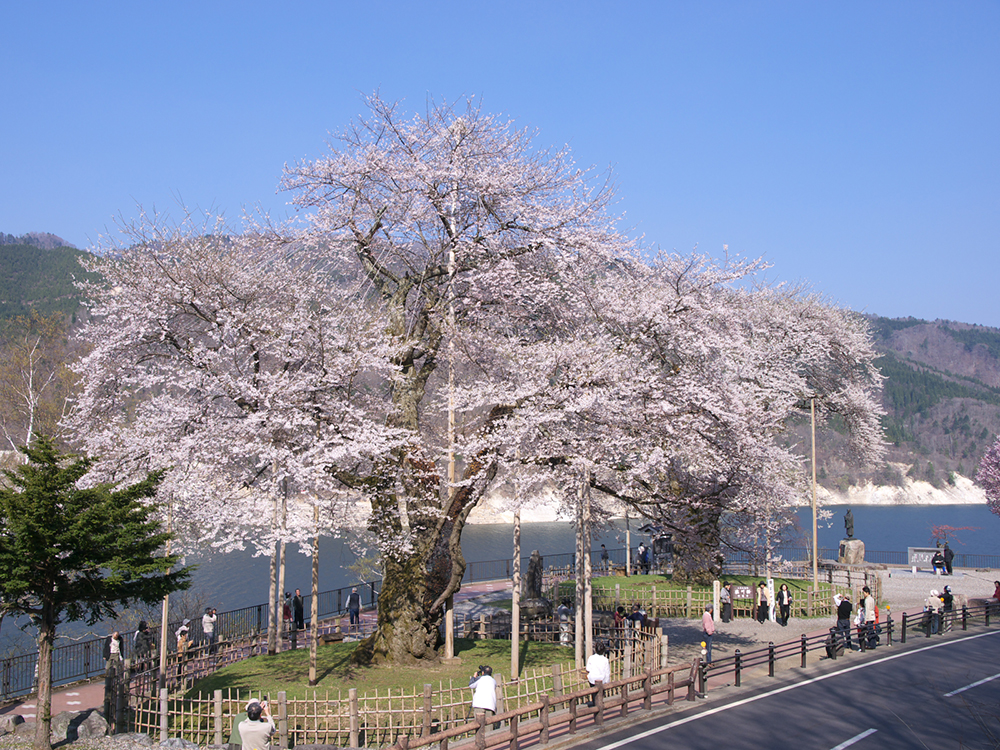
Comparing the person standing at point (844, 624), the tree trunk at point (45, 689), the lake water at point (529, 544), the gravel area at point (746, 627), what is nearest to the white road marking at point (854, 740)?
the gravel area at point (746, 627)

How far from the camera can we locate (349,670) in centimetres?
1977

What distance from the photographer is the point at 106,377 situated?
19641 mm

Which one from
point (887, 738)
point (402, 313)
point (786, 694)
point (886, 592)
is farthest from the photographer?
point (886, 592)

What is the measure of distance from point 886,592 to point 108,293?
118ft

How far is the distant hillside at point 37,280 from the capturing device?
389ft

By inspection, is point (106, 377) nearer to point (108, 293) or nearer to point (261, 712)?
point (108, 293)

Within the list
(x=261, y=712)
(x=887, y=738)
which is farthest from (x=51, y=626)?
(x=887, y=738)

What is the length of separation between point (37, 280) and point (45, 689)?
147120 mm

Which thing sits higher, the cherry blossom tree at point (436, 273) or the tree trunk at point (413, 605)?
the cherry blossom tree at point (436, 273)

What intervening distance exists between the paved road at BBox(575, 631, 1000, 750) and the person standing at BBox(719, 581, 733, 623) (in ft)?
26.9

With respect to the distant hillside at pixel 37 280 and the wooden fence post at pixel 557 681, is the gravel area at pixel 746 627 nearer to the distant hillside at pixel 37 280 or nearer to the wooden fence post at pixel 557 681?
the wooden fence post at pixel 557 681

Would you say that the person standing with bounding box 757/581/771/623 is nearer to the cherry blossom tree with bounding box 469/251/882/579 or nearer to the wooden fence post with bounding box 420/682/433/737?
the cherry blossom tree with bounding box 469/251/882/579

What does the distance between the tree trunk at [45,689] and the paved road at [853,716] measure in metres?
9.87

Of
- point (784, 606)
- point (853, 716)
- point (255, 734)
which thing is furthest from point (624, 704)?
point (784, 606)
